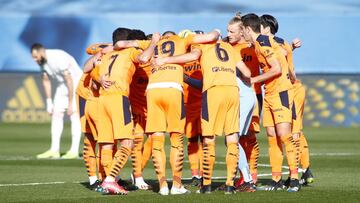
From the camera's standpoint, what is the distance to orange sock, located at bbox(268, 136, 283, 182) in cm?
1434

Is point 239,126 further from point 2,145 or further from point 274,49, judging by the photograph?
point 2,145

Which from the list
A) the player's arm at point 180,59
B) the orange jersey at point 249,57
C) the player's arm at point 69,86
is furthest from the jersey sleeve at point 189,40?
the player's arm at point 69,86

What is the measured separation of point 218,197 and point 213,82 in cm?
153

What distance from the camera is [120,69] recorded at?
13859mm

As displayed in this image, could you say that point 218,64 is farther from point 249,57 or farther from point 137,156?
point 137,156

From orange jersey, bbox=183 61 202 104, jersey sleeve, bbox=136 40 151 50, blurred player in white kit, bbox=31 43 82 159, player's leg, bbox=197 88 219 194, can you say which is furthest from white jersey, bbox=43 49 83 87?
player's leg, bbox=197 88 219 194

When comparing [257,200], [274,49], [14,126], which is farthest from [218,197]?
[14,126]

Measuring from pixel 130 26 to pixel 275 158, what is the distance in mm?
22072

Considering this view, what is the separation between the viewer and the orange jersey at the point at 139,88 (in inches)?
586

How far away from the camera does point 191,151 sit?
15.2 m

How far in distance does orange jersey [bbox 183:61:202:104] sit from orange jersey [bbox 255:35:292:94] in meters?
0.93

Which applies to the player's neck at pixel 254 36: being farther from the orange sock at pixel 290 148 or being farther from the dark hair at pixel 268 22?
the orange sock at pixel 290 148

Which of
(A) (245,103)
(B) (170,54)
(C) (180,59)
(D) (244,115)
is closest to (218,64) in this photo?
(C) (180,59)

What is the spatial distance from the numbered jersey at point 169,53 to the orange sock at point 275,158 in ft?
5.84
